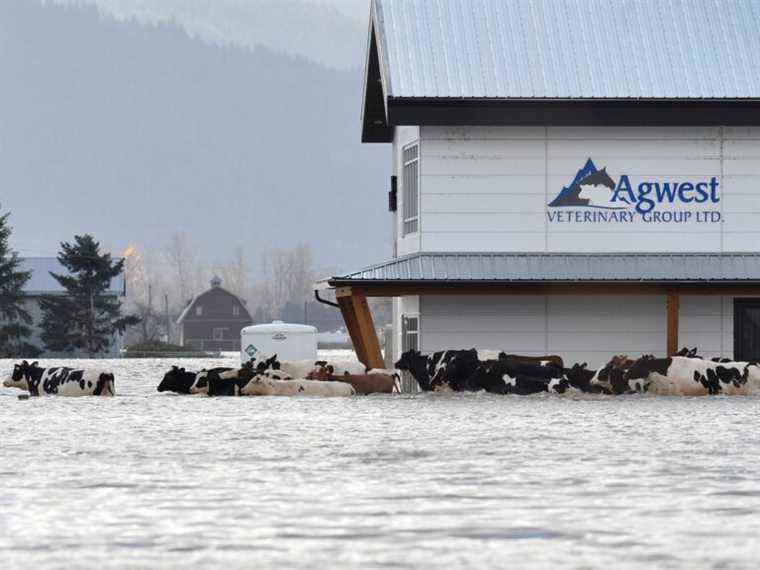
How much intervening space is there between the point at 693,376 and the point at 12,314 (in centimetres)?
7766

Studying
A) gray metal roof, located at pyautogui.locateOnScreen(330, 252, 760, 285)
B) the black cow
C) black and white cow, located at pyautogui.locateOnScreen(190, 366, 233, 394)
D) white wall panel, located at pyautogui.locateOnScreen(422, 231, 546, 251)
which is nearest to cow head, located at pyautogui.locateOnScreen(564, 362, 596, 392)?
gray metal roof, located at pyautogui.locateOnScreen(330, 252, 760, 285)

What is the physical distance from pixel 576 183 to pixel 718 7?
285 inches

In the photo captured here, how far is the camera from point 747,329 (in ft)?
146

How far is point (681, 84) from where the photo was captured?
44.1 meters

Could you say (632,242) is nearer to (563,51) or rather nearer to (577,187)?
(577,187)

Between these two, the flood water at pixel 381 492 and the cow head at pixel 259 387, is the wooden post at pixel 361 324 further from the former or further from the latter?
the flood water at pixel 381 492

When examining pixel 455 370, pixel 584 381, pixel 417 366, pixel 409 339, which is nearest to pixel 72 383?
pixel 417 366

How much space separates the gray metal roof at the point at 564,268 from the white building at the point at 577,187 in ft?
0.24

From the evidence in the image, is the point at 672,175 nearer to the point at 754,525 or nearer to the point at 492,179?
the point at 492,179

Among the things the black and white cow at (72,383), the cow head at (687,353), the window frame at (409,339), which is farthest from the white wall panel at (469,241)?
the black and white cow at (72,383)

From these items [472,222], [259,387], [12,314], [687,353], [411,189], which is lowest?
[259,387]

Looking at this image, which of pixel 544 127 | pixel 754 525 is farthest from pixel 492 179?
pixel 754 525

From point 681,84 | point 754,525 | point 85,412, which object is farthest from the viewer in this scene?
point 681,84

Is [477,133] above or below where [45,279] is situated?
below
